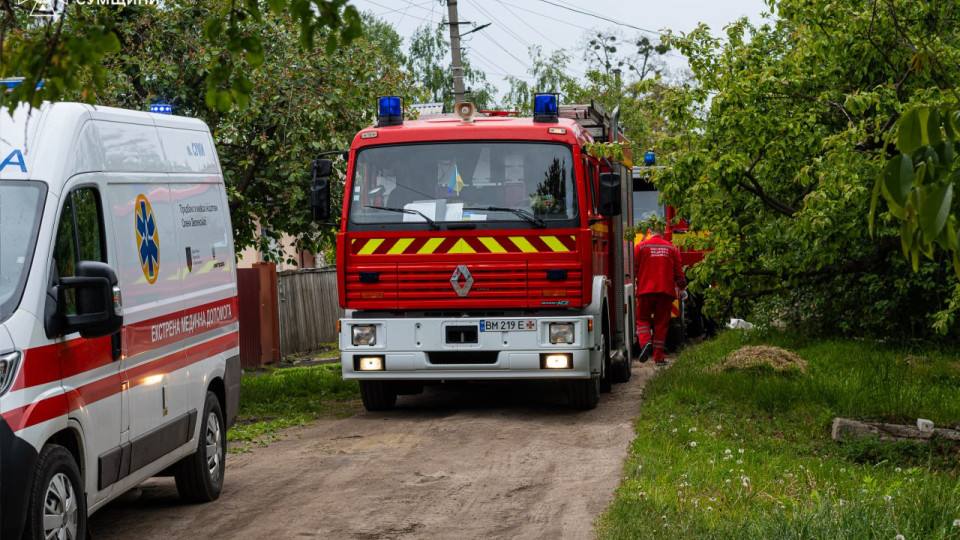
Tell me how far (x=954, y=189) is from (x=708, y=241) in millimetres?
9479

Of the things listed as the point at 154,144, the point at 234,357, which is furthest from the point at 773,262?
the point at 154,144

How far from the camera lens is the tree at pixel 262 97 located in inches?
531

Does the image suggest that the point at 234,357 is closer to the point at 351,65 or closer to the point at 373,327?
the point at 373,327

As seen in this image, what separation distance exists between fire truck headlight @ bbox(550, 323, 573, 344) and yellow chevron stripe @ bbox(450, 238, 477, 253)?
107 centimetres

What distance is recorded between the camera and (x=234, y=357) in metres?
9.15

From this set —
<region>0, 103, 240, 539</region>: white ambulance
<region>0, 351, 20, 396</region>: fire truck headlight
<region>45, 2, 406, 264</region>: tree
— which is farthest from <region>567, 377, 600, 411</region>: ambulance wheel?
<region>0, 351, 20, 396</region>: fire truck headlight

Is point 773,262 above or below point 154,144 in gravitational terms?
below

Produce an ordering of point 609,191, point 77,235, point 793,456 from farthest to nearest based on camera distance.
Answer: point 609,191, point 793,456, point 77,235

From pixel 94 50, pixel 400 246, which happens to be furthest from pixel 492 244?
pixel 94 50

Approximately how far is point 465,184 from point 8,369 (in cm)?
688

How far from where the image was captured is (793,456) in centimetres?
919

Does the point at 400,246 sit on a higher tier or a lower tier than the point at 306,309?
higher

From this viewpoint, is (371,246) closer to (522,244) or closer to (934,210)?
(522,244)

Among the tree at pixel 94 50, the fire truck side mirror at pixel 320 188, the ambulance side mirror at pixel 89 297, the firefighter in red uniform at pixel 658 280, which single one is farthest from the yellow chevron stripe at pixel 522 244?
the tree at pixel 94 50
